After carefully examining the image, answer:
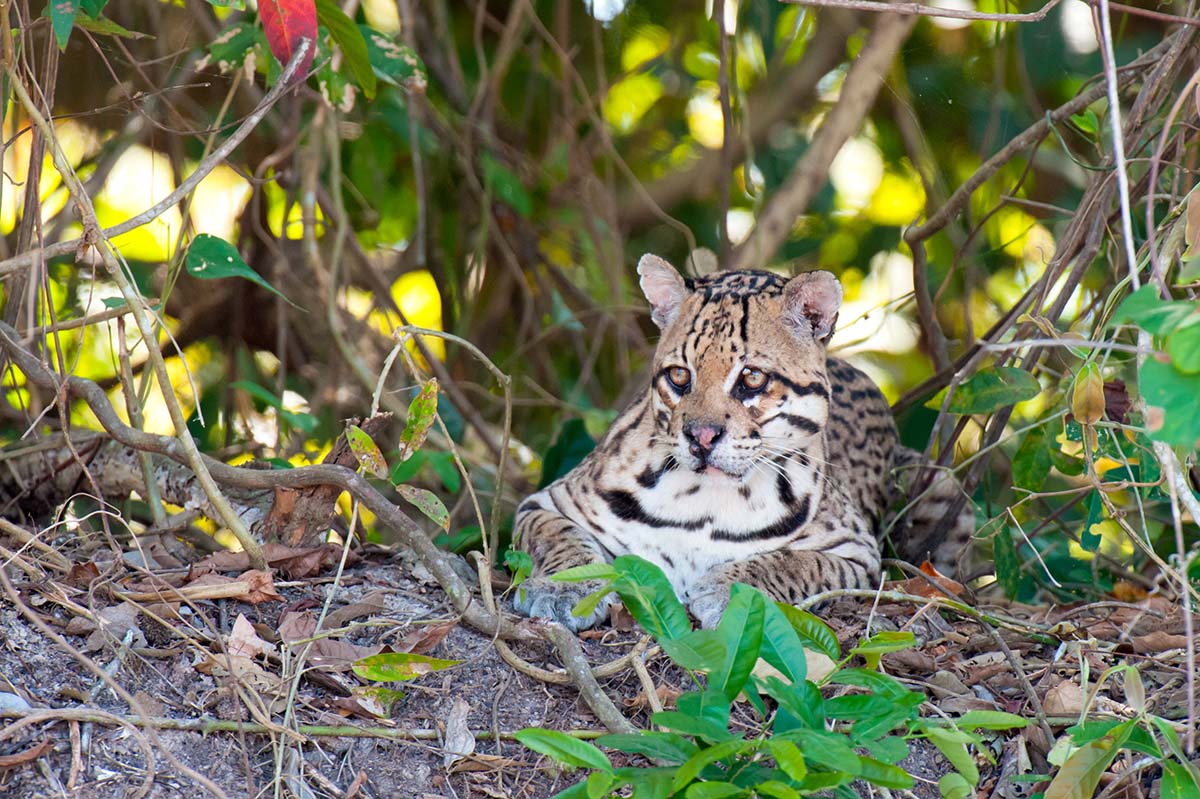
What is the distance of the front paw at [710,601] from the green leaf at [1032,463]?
3.56ft

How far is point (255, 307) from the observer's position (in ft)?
23.7

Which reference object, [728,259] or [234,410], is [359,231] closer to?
[234,410]

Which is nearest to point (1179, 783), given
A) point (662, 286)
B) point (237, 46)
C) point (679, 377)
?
point (679, 377)

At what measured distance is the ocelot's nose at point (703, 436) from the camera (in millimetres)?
4512

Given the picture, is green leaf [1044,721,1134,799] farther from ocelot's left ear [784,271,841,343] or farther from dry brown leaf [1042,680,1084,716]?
ocelot's left ear [784,271,841,343]

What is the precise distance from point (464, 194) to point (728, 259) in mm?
1634

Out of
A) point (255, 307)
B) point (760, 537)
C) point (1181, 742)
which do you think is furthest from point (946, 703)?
point (255, 307)

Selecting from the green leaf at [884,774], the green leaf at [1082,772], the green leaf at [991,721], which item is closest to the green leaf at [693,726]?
the green leaf at [884,774]

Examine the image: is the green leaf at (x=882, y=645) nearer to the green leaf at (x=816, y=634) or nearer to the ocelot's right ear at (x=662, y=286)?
the green leaf at (x=816, y=634)

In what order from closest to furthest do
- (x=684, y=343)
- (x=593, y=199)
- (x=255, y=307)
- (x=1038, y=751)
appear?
(x=1038, y=751) → (x=684, y=343) → (x=255, y=307) → (x=593, y=199)

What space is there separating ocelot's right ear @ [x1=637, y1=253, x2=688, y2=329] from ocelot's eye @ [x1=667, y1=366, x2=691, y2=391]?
32 cm

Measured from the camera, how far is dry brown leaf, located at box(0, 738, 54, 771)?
2967 millimetres

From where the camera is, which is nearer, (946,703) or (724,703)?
(724,703)

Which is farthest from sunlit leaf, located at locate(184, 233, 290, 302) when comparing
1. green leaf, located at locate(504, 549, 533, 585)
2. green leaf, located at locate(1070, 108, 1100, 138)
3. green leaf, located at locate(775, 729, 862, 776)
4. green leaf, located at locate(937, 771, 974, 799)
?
green leaf, located at locate(1070, 108, 1100, 138)
